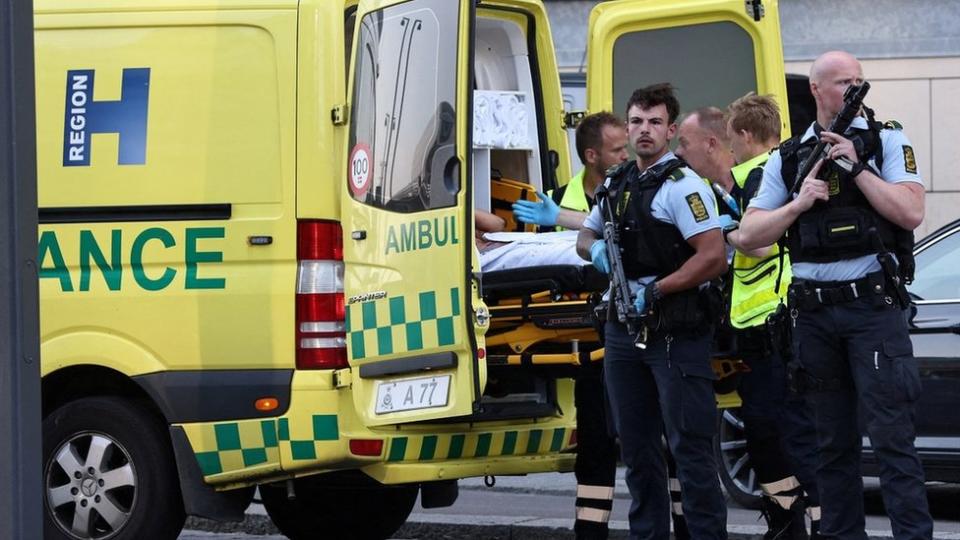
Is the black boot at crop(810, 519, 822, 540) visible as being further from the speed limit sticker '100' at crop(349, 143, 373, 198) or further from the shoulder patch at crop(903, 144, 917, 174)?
the speed limit sticker '100' at crop(349, 143, 373, 198)

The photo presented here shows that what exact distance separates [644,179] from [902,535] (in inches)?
61.6

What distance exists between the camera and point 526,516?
8742 mm

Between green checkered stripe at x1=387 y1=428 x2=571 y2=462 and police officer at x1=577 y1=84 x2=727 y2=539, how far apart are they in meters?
0.36

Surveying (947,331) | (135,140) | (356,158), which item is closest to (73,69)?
(135,140)

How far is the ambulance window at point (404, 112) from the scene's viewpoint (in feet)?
20.2

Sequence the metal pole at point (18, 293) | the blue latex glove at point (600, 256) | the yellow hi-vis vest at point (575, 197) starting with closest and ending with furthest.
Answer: the metal pole at point (18, 293) < the blue latex glove at point (600, 256) < the yellow hi-vis vest at point (575, 197)

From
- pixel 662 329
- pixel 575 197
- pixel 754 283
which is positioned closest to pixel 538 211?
pixel 575 197

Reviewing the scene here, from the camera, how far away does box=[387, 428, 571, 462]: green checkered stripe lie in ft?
20.6

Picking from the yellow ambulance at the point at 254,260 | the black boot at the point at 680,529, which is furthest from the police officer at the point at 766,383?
the yellow ambulance at the point at 254,260

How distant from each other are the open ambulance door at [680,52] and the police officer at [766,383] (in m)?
1.04

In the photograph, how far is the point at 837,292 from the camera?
5746 millimetres

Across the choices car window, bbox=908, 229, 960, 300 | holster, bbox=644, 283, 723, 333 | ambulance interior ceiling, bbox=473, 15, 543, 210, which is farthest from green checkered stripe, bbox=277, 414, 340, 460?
car window, bbox=908, 229, 960, 300

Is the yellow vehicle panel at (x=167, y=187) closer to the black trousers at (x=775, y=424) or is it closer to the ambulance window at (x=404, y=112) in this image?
the ambulance window at (x=404, y=112)

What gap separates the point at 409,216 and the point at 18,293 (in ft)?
8.16
